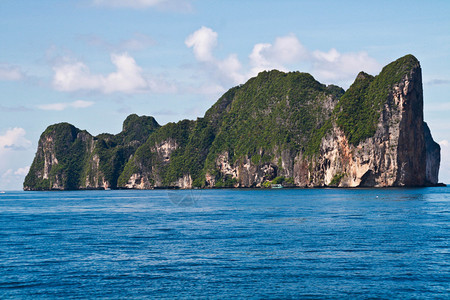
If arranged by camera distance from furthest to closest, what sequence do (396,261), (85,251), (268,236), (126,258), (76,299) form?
(268,236)
(85,251)
(126,258)
(396,261)
(76,299)

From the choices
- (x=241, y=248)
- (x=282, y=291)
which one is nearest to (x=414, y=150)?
(x=241, y=248)

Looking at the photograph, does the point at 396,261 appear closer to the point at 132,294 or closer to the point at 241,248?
the point at 241,248

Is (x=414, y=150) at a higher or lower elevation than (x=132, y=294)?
higher

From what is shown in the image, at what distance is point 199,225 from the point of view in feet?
209

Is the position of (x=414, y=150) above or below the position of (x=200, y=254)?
above

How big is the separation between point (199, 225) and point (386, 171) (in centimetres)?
15131

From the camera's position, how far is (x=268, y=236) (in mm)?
51094

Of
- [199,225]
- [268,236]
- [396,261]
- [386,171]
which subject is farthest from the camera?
[386,171]

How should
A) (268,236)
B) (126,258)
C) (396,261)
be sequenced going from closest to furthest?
1. (396,261)
2. (126,258)
3. (268,236)

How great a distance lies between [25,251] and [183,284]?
1989 cm

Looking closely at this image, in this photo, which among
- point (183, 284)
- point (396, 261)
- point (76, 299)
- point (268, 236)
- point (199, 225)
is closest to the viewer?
point (76, 299)

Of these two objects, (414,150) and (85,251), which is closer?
(85,251)

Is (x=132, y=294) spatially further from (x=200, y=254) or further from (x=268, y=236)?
(x=268, y=236)

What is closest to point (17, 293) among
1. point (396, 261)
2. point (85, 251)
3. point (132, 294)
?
point (132, 294)
